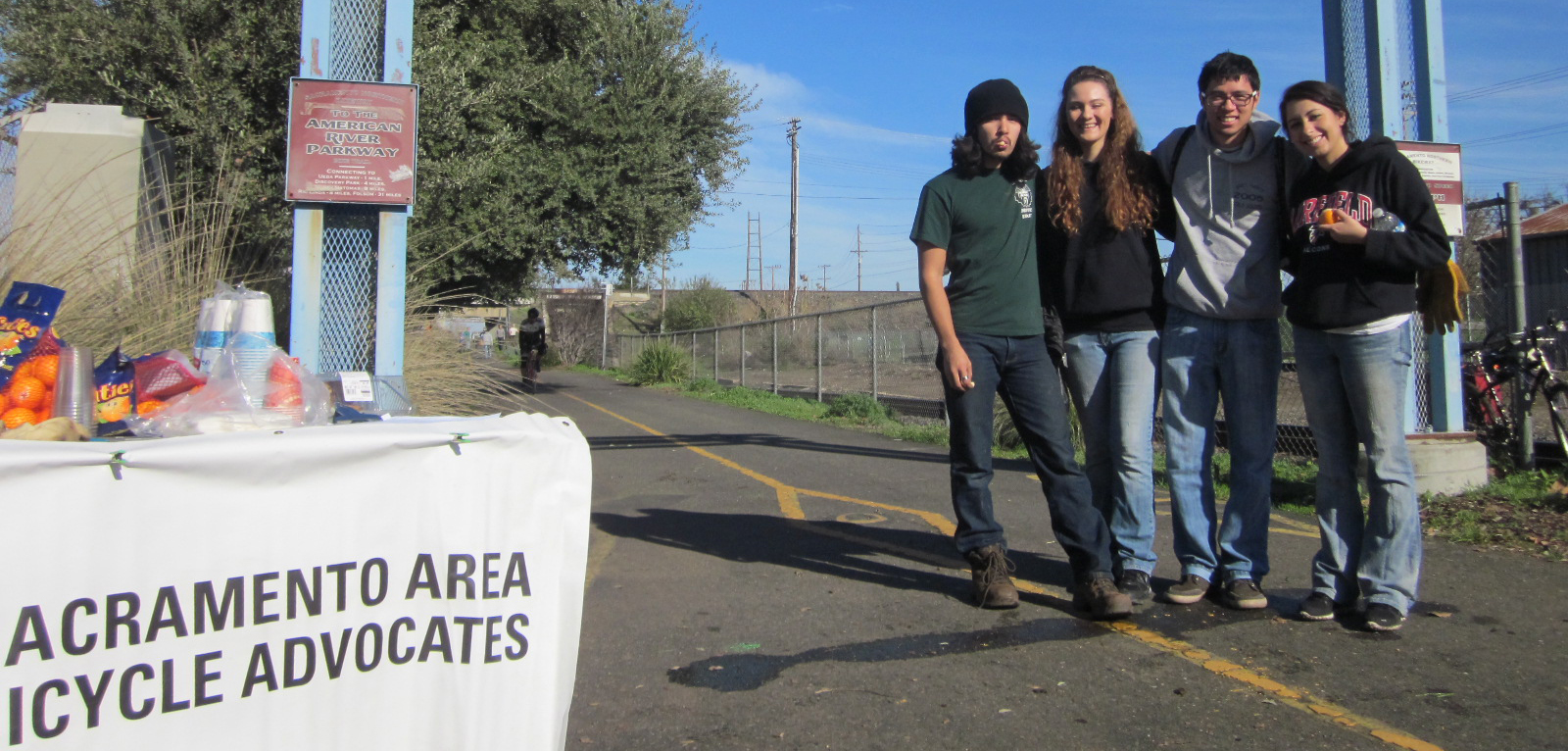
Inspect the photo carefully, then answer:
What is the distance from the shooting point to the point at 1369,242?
367 cm

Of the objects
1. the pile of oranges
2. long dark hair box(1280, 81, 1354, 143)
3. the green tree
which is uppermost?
the green tree

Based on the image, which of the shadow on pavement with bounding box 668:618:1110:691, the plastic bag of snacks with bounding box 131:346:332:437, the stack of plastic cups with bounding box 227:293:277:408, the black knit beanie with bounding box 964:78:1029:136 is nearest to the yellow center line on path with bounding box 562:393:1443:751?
the shadow on pavement with bounding box 668:618:1110:691

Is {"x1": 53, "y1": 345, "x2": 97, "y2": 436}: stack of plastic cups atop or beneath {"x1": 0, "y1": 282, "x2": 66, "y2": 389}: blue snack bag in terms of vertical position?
beneath

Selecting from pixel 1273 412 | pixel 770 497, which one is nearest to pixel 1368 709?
pixel 1273 412

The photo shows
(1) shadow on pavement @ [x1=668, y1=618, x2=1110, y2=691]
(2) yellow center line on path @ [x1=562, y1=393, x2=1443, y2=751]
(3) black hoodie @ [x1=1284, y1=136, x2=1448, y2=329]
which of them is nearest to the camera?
(2) yellow center line on path @ [x1=562, y1=393, x2=1443, y2=751]

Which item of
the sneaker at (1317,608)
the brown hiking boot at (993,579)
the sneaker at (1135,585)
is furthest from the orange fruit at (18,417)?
the sneaker at (1317,608)

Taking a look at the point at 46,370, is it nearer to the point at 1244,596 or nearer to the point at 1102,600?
the point at 1102,600

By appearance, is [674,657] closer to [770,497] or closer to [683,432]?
[770,497]

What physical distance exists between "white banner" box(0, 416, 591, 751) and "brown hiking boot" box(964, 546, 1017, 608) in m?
2.15

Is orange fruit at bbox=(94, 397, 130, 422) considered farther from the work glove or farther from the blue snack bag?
the work glove

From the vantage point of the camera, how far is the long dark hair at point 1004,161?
13.5 ft

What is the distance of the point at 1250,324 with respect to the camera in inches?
159

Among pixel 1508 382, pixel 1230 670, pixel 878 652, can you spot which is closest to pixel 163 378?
pixel 878 652

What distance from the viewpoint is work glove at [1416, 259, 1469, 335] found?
13.0 feet
